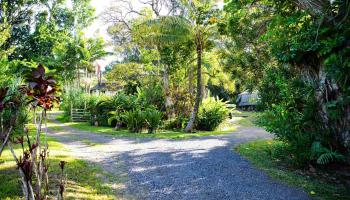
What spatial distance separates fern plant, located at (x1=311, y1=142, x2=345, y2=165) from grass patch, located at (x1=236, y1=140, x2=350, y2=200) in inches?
16.1

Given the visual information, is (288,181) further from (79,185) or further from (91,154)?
(91,154)

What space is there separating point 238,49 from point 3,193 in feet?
33.5

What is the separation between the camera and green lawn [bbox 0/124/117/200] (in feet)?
14.2

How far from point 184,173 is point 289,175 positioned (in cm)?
206

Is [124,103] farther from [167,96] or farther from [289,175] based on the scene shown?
[289,175]

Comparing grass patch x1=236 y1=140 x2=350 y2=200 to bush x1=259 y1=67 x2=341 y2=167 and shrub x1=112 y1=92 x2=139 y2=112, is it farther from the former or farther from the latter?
shrub x1=112 y1=92 x2=139 y2=112

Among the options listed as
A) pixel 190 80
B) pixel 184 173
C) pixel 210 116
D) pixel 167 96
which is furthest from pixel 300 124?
pixel 190 80

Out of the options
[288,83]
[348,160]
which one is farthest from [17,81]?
[348,160]

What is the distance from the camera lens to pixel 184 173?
5727mm

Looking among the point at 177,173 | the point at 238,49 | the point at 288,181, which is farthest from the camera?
the point at 238,49

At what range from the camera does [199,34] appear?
14258 mm

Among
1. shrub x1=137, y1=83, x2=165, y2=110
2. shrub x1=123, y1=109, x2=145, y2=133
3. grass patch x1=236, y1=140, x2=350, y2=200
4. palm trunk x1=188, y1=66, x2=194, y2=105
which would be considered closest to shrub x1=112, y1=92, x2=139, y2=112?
shrub x1=137, y1=83, x2=165, y2=110

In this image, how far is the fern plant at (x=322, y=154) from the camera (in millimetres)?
5402

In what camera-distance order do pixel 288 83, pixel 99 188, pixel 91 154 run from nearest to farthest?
pixel 99 188
pixel 288 83
pixel 91 154
